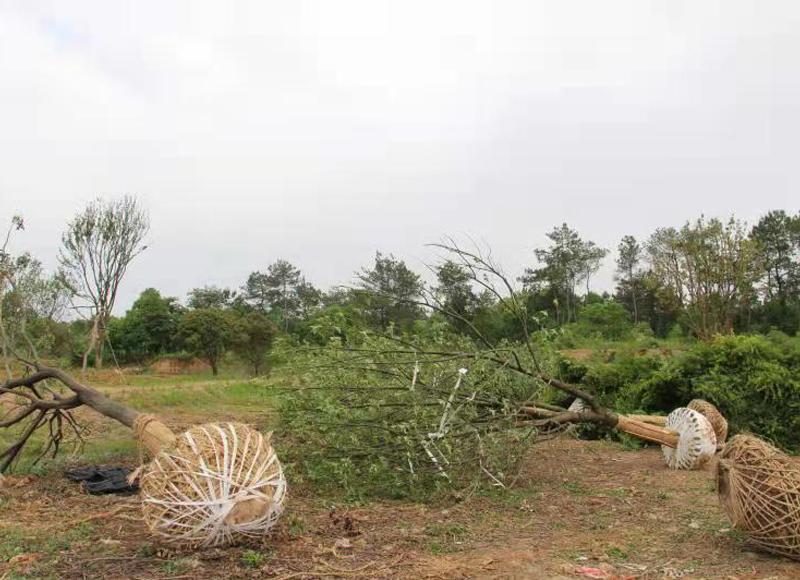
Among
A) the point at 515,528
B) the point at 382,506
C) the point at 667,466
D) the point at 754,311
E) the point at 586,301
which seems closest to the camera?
the point at 515,528

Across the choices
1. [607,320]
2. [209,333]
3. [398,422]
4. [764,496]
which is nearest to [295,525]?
[398,422]

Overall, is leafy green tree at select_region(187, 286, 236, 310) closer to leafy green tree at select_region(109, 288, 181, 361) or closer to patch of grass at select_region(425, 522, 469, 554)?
leafy green tree at select_region(109, 288, 181, 361)

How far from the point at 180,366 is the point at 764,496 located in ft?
101


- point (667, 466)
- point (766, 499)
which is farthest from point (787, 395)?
point (766, 499)

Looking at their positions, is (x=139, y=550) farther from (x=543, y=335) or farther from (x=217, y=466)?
(x=543, y=335)

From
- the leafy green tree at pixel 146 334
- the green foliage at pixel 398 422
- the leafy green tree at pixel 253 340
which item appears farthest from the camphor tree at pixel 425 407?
the leafy green tree at pixel 146 334

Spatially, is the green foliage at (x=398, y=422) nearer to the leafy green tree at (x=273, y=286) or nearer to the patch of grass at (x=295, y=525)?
the patch of grass at (x=295, y=525)

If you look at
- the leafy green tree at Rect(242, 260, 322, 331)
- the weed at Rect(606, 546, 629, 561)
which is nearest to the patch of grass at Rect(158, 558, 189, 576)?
the weed at Rect(606, 546, 629, 561)

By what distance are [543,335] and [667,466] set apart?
182cm

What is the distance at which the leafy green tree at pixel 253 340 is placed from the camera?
28234mm

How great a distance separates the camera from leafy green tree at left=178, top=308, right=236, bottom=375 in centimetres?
2861

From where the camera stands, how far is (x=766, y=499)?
A: 3617 millimetres

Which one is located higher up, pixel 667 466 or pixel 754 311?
pixel 754 311

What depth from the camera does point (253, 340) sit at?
28766 mm
